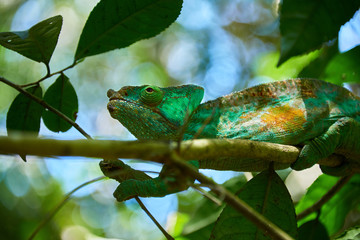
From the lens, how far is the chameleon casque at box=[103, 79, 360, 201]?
2.01 metres

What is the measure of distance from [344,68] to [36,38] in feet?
6.34

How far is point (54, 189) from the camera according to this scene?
7.82 meters

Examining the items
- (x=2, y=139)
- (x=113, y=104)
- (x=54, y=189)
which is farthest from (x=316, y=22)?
(x=54, y=189)

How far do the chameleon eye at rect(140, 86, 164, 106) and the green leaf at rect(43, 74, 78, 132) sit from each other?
0.46 meters

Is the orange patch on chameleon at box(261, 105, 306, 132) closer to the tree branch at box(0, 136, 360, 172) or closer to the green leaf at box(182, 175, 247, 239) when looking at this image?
Answer: the green leaf at box(182, 175, 247, 239)

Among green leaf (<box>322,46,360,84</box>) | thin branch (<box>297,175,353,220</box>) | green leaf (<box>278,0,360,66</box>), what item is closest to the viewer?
green leaf (<box>278,0,360,66</box>)

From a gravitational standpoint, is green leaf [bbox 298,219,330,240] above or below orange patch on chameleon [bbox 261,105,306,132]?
below

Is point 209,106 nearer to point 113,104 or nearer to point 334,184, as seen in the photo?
point 113,104

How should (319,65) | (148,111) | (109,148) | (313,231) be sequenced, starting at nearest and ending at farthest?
(109,148) → (148,111) → (313,231) → (319,65)

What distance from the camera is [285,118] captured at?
84.8 inches

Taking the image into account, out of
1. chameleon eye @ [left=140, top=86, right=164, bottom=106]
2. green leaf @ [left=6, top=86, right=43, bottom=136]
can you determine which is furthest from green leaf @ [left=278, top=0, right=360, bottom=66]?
green leaf @ [left=6, top=86, right=43, bottom=136]

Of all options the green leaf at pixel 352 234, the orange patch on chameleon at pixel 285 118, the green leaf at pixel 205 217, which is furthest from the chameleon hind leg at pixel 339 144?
the green leaf at pixel 205 217

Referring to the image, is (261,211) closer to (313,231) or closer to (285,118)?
(285,118)

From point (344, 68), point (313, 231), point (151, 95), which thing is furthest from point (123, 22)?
point (313, 231)
